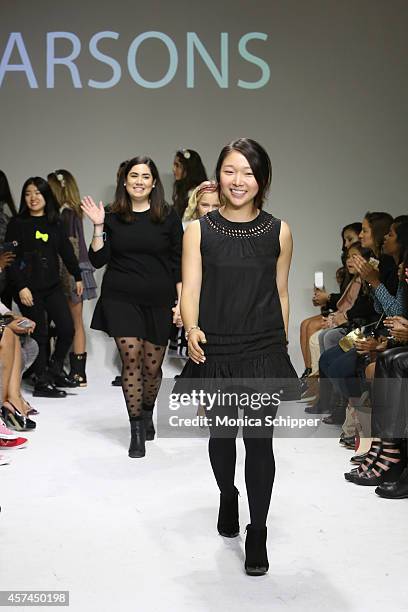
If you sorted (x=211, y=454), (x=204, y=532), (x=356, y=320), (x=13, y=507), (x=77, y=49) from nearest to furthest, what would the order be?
1. (x=211, y=454)
2. (x=204, y=532)
3. (x=13, y=507)
4. (x=356, y=320)
5. (x=77, y=49)

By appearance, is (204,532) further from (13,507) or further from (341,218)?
(341,218)

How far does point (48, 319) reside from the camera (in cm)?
621

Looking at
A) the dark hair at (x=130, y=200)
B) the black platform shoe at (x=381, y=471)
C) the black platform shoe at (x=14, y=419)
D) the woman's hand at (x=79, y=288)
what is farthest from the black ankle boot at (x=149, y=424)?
the woman's hand at (x=79, y=288)

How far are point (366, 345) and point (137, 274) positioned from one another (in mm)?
1053

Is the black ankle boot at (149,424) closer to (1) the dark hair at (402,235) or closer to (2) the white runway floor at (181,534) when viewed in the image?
(2) the white runway floor at (181,534)

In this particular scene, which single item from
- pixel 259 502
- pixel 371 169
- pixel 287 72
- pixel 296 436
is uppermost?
pixel 287 72

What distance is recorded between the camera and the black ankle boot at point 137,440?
14.0 feet

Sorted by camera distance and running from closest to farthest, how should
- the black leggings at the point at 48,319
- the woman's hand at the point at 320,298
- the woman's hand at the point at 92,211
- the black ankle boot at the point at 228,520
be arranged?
1. the black ankle boot at the point at 228,520
2. the woman's hand at the point at 92,211
3. the woman's hand at the point at 320,298
4. the black leggings at the point at 48,319

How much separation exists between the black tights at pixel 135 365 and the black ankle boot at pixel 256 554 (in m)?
1.57

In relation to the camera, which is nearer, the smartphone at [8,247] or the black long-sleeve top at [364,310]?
the black long-sleeve top at [364,310]

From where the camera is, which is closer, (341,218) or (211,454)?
(211,454)

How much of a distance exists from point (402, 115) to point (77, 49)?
2215mm

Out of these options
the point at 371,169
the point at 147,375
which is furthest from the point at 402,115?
the point at 147,375

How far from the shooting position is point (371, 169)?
6.84m
